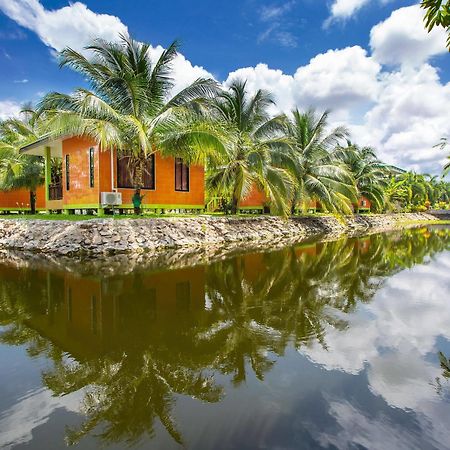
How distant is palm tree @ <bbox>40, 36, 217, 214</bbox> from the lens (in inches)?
404

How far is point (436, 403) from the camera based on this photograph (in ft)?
7.93

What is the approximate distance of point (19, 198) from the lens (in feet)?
69.9

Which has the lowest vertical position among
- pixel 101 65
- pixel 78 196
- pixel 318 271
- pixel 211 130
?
pixel 318 271

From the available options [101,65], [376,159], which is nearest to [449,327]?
[101,65]

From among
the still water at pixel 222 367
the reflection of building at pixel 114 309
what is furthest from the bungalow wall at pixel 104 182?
the still water at pixel 222 367

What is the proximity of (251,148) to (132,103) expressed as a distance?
5513mm

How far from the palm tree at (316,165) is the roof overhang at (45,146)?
11781 mm

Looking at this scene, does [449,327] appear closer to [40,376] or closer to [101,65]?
[40,376]

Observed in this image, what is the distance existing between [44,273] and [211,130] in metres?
6.81

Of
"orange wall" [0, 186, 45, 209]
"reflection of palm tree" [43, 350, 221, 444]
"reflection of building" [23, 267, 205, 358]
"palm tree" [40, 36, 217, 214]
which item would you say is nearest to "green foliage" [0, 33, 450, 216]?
"palm tree" [40, 36, 217, 214]

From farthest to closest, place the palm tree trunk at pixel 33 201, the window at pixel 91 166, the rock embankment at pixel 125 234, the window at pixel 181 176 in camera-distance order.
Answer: the palm tree trunk at pixel 33 201
the window at pixel 181 176
the window at pixel 91 166
the rock embankment at pixel 125 234

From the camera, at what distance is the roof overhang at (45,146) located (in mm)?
13891

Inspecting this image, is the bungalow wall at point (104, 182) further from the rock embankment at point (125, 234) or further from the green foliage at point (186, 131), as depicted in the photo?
the rock embankment at point (125, 234)

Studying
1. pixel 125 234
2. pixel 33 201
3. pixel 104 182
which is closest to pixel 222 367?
pixel 125 234
